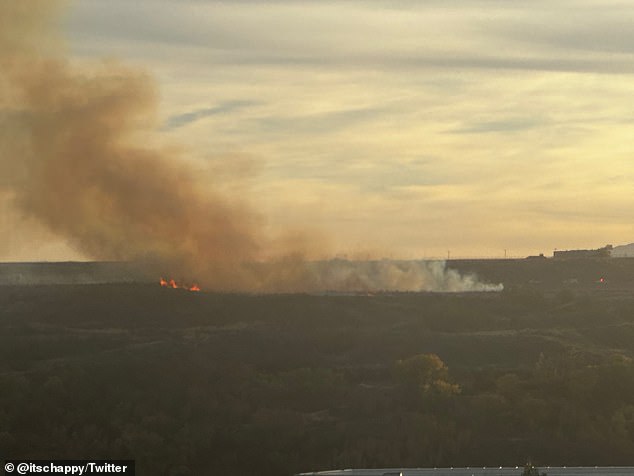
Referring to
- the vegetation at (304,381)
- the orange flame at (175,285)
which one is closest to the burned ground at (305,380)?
the vegetation at (304,381)

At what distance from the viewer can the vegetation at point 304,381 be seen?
9875cm

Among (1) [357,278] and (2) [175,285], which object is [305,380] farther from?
(1) [357,278]

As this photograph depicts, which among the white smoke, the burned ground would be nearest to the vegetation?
the burned ground

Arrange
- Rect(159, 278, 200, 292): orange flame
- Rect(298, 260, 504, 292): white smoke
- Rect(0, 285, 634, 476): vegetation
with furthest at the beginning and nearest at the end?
Rect(298, 260, 504, 292): white smoke → Rect(159, 278, 200, 292): orange flame → Rect(0, 285, 634, 476): vegetation

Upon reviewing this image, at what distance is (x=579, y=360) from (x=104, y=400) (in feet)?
128

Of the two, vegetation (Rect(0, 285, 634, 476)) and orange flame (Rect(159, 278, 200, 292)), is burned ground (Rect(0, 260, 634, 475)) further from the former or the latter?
orange flame (Rect(159, 278, 200, 292))

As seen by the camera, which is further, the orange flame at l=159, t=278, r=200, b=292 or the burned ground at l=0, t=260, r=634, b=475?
the orange flame at l=159, t=278, r=200, b=292

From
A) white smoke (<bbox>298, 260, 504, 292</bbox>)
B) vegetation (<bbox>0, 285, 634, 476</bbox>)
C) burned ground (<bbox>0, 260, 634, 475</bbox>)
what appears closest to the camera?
vegetation (<bbox>0, 285, 634, 476</bbox>)

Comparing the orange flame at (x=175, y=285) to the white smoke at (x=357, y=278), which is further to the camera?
the white smoke at (x=357, y=278)

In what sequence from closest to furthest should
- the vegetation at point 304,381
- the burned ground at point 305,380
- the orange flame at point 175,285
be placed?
the vegetation at point 304,381 < the burned ground at point 305,380 < the orange flame at point 175,285

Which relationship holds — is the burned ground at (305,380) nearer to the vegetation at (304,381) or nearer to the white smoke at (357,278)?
the vegetation at (304,381)

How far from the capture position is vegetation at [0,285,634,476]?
324ft

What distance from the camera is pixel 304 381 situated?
119 meters

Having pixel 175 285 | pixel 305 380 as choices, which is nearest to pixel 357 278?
pixel 175 285
